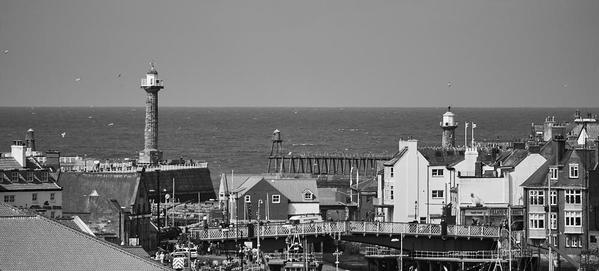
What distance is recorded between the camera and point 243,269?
63031mm

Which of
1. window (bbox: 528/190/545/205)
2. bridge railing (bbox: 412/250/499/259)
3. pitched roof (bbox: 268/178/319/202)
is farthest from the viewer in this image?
pitched roof (bbox: 268/178/319/202)

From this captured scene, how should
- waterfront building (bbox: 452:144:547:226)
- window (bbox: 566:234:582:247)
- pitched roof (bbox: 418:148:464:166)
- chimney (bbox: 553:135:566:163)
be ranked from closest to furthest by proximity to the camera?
window (bbox: 566:234:582:247) → chimney (bbox: 553:135:566:163) → waterfront building (bbox: 452:144:547:226) → pitched roof (bbox: 418:148:464:166)

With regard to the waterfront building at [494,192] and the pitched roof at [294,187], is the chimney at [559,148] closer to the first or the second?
the waterfront building at [494,192]

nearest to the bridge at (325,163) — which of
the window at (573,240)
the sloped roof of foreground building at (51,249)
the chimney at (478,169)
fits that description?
the chimney at (478,169)

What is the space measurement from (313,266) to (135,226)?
1419 cm

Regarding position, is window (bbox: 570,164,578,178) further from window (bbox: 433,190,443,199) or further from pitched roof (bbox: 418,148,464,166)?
window (bbox: 433,190,443,199)

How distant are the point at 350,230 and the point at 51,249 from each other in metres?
45.9

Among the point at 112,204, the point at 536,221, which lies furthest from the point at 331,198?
the point at 112,204

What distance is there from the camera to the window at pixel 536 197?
84.5 metres

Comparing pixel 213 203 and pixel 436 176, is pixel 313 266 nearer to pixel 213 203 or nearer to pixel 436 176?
pixel 436 176

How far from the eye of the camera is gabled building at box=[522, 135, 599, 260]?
272 ft

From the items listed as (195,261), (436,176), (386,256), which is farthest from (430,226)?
(195,261)

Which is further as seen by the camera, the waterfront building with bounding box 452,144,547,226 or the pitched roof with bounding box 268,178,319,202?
Result: the pitched roof with bounding box 268,178,319,202

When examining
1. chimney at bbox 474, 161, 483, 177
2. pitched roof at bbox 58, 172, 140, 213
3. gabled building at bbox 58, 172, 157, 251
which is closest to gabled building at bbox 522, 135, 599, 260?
chimney at bbox 474, 161, 483, 177
